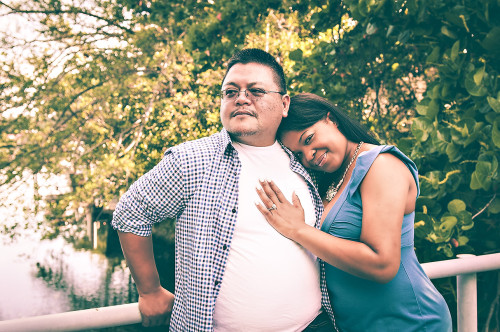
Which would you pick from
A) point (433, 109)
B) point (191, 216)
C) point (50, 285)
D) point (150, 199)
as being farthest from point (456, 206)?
point (50, 285)

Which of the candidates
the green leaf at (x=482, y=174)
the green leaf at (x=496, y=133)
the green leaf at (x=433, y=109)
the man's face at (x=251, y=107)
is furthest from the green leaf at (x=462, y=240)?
the man's face at (x=251, y=107)

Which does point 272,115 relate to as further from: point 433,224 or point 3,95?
point 3,95

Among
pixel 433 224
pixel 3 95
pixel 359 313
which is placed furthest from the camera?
pixel 3 95

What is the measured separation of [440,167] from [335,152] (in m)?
0.75

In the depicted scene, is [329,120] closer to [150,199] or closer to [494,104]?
[494,104]

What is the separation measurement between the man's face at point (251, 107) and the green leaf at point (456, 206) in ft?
3.32

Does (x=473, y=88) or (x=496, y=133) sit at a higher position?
(x=473, y=88)

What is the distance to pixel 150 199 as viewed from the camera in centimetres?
175

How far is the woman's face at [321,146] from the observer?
2127mm

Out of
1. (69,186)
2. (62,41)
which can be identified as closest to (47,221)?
(69,186)

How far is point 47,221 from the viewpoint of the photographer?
26.6 ft

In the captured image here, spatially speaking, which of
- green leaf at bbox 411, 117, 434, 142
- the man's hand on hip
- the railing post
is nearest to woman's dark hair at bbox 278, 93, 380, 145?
green leaf at bbox 411, 117, 434, 142

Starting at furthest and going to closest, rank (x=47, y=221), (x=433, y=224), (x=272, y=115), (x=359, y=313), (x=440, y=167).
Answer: (x=47, y=221) → (x=440, y=167) → (x=433, y=224) → (x=272, y=115) → (x=359, y=313)

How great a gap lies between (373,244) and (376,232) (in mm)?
48
